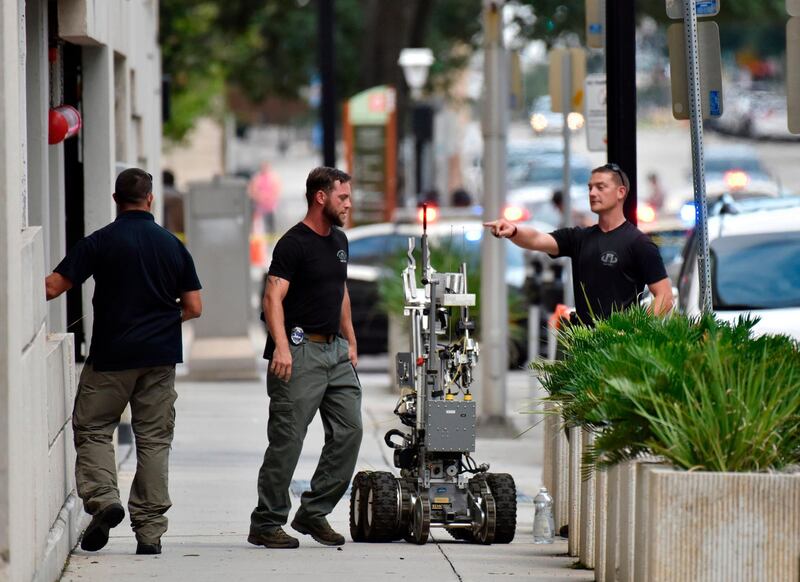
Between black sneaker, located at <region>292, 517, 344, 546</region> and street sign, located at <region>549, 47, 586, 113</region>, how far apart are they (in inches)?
285

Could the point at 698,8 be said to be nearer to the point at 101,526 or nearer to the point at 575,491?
the point at 575,491

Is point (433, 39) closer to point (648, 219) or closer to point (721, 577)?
point (648, 219)

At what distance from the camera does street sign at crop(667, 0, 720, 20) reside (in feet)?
29.4

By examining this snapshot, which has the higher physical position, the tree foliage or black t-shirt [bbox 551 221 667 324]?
the tree foliage

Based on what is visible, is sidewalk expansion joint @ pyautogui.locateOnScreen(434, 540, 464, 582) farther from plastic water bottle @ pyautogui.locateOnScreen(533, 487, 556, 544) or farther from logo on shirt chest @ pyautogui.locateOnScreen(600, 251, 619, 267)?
logo on shirt chest @ pyautogui.locateOnScreen(600, 251, 619, 267)

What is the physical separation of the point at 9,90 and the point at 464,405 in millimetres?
2858

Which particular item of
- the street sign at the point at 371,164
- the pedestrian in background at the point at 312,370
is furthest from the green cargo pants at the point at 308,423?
the street sign at the point at 371,164

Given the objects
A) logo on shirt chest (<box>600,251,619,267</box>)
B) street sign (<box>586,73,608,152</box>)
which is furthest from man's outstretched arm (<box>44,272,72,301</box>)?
street sign (<box>586,73,608,152</box>)

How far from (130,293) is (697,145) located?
2734 millimetres

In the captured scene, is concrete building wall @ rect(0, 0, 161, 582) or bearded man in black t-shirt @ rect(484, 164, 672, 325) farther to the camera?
bearded man in black t-shirt @ rect(484, 164, 672, 325)

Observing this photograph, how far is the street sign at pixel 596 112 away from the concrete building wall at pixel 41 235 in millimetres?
3491

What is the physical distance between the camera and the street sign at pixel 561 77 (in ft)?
49.2

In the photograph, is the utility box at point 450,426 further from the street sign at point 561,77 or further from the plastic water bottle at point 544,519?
the street sign at point 561,77

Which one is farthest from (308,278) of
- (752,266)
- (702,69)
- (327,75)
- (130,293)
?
(327,75)
